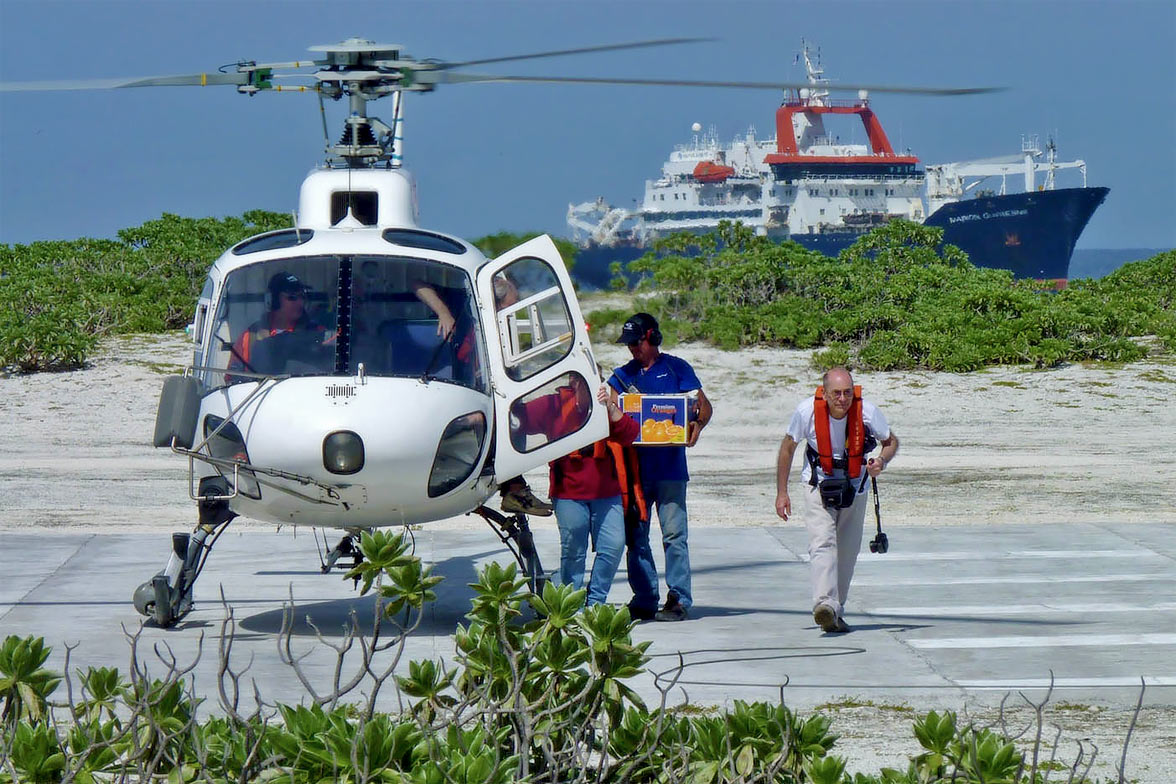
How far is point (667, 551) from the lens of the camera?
909cm

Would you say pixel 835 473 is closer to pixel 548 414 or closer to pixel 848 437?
pixel 848 437

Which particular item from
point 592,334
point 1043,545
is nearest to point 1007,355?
point 592,334

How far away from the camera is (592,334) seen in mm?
26000

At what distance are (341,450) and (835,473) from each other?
2770 millimetres

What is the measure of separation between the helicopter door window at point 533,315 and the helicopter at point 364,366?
0.4 inches

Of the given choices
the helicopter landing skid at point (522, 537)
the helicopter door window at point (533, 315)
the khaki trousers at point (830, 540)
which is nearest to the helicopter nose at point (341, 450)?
the helicopter door window at point (533, 315)

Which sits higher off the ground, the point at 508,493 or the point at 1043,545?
the point at 508,493

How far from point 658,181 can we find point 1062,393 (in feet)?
171

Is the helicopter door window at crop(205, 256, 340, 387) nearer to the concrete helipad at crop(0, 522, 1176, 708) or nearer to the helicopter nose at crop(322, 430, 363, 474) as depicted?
the helicopter nose at crop(322, 430, 363, 474)

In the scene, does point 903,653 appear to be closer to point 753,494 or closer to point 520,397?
point 520,397

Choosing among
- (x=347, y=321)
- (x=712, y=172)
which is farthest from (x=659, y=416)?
(x=712, y=172)

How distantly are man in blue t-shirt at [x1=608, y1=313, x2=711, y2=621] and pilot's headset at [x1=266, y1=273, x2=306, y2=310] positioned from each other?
6.32 feet

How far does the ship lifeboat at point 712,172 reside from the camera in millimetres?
69812

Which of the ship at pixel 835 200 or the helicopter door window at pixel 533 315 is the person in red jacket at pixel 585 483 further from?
the ship at pixel 835 200
